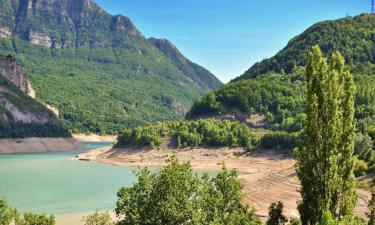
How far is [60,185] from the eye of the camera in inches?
3339

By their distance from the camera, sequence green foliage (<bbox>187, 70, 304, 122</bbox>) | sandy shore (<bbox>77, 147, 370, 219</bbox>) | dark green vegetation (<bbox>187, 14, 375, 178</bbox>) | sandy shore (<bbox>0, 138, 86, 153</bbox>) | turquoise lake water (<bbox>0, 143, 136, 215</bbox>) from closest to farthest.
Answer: sandy shore (<bbox>77, 147, 370, 219</bbox>) < turquoise lake water (<bbox>0, 143, 136, 215</bbox>) < dark green vegetation (<bbox>187, 14, 375, 178</bbox>) < green foliage (<bbox>187, 70, 304, 122</bbox>) < sandy shore (<bbox>0, 138, 86, 153</bbox>)

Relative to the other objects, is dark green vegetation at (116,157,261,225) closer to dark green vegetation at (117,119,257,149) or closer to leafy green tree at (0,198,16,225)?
leafy green tree at (0,198,16,225)

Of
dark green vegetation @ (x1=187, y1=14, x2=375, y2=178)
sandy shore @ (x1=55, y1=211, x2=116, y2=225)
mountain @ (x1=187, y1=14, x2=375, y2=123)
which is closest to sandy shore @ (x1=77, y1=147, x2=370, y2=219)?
dark green vegetation @ (x1=187, y1=14, x2=375, y2=178)

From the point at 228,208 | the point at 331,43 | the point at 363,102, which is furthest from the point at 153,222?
the point at 331,43

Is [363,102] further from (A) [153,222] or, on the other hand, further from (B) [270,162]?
(A) [153,222]

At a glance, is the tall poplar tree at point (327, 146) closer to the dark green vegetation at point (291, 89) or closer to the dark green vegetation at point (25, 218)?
the dark green vegetation at point (25, 218)

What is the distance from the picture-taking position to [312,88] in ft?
83.9

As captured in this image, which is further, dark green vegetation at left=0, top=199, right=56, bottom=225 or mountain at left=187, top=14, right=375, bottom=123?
mountain at left=187, top=14, right=375, bottom=123

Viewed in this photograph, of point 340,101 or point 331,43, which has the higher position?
point 331,43

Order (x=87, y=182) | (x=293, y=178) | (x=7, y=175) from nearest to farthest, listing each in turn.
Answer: (x=293, y=178), (x=87, y=182), (x=7, y=175)

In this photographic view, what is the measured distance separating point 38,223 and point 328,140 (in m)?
18.8

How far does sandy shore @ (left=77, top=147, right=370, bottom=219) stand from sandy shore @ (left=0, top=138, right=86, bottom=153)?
3395 cm

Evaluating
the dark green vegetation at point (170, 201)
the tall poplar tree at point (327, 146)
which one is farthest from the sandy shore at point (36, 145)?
the tall poplar tree at point (327, 146)

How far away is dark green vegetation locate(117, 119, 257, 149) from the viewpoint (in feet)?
438
